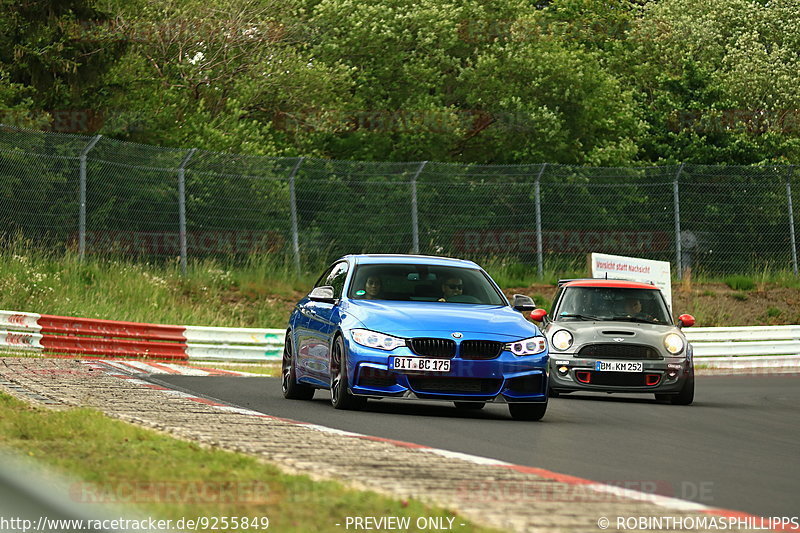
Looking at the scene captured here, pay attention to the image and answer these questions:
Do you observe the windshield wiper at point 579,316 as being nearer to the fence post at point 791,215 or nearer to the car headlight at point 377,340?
the car headlight at point 377,340

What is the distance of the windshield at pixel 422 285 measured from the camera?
13625 millimetres

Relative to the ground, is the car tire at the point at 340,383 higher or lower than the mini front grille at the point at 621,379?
higher

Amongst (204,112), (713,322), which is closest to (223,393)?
(713,322)

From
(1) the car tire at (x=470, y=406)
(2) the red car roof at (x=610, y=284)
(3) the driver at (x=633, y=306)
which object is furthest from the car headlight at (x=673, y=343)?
(1) the car tire at (x=470, y=406)

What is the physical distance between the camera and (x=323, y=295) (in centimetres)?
1342

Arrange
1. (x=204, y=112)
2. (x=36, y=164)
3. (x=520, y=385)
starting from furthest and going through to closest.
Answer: (x=204, y=112)
(x=36, y=164)
(x=520, y=385)

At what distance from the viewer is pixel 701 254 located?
30219 mm

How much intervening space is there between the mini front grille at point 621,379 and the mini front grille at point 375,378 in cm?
474

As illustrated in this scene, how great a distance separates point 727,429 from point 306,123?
81.2 feet

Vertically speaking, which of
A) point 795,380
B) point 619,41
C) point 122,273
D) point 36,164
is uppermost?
point 619,41

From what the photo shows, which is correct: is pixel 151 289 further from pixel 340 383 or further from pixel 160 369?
pixel 340 383

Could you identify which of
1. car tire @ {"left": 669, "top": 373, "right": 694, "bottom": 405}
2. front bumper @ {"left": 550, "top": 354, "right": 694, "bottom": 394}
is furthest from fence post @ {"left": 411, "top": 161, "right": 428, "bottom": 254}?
car tire @ {"left": 669, "top": 373, "right": 694, "bottom": 405}

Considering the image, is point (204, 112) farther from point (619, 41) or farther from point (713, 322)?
point (619, 41)

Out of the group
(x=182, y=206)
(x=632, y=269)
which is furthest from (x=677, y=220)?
(x=182, y=206)
